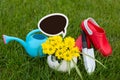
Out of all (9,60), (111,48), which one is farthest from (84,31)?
(9,60)

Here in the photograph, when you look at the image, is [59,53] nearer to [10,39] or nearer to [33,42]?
[33,42]

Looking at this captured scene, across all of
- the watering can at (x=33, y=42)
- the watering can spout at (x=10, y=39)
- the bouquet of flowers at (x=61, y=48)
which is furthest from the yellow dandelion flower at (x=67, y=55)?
the watering can spout at (x=10, y=39)

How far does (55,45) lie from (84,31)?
0.47 meters

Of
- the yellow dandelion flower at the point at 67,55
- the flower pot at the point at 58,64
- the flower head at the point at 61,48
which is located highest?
the flower head at the point at 61,48

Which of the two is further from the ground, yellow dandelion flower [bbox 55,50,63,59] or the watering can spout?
the watering can spout

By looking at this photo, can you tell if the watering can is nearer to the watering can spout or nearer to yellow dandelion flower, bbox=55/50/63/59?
the watering can spout

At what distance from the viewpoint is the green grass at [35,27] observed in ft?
6.40

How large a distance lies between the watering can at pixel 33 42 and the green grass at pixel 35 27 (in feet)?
0.17

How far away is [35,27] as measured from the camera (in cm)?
242

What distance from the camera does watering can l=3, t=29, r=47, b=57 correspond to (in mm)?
1974

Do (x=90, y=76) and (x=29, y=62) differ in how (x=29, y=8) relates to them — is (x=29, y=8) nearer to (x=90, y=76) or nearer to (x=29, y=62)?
(x=29, y=62)

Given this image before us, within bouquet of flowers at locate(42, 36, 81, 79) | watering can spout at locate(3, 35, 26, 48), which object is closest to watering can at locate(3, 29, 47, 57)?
watering can spout at locate(3, 35, 26, 48)

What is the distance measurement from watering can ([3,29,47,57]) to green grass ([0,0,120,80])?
0.05 m

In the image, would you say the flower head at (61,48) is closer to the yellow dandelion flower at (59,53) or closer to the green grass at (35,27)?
the yellow dandelion flower at (59,53)
